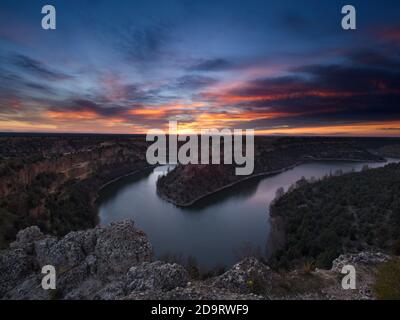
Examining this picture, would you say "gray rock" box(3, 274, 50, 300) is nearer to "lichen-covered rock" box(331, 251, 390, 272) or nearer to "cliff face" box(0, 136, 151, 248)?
"cliff face" box(0, 136, 151, 248)

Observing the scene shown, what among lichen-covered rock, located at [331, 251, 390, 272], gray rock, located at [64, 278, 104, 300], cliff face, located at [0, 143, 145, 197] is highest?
cliff face, located at [0, 143, 145, 197]

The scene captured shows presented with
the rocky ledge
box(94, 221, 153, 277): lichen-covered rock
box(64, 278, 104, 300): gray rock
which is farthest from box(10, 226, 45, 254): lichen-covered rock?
box(64, 278, 104, 300): gray rock

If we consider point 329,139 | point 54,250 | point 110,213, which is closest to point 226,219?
point 110,213

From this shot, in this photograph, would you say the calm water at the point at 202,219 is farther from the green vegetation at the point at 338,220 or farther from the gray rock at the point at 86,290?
the gray rock at the point at 86,290

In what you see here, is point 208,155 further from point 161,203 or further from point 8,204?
point 8,204

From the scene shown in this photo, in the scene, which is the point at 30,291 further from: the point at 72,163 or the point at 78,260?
the point at 72,163

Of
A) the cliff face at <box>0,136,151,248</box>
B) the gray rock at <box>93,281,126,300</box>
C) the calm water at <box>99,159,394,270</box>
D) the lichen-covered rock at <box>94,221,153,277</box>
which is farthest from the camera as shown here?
the calm water at <box>99,159,394,270</box>

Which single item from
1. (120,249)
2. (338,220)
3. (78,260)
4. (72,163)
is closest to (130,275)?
(120,249)
